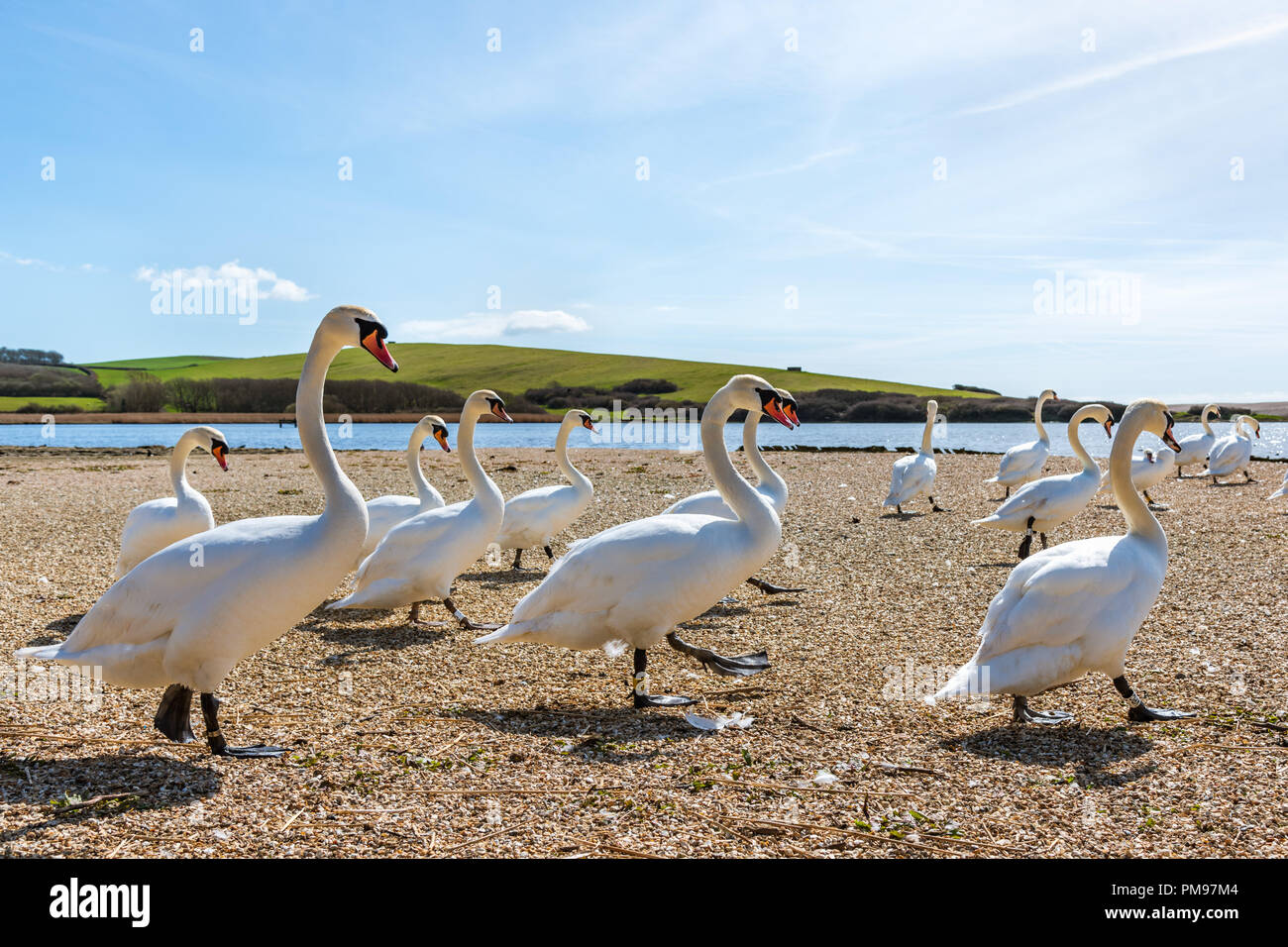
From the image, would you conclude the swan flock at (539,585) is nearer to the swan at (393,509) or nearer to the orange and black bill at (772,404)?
the orange and black bill at (772,404)

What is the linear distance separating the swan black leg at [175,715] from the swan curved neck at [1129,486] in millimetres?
5826

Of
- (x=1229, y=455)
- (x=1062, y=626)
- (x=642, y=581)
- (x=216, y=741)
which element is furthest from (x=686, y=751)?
(x=1229, y=455)

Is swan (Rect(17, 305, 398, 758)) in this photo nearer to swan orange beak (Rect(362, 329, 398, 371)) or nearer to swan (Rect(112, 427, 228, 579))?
swan orange beak (Rect(362, 329, 398, 371))

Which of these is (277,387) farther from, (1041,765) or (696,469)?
(1041,765)

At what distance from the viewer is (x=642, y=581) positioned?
5699mm

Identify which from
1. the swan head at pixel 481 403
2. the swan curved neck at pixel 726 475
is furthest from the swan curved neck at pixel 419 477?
the swan curved neck at pixel 726 475

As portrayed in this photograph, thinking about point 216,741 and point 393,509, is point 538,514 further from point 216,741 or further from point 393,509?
point 216,741

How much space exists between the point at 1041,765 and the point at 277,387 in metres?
91.8

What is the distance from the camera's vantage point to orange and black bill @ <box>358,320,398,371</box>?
4757 mm

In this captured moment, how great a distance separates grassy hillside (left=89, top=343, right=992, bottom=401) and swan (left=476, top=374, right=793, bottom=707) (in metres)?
79.9

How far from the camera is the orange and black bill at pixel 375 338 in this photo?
15.6 ft

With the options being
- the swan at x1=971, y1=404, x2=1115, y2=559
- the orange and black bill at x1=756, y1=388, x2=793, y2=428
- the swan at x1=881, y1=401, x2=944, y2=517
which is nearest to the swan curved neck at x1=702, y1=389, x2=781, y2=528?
the orange and black bill at x1=756, y1=388, x2=793, y2=428
